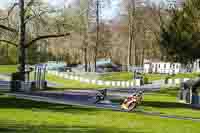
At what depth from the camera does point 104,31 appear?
76438 millimetres

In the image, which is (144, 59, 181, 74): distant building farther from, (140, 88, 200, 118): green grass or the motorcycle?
the motorcycle

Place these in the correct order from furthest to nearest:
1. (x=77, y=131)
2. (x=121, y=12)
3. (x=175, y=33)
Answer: (x=121, y=12) → (x=175, y=33) → (x=77, y=131)

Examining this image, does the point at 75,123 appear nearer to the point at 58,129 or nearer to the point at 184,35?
the point at 58,129

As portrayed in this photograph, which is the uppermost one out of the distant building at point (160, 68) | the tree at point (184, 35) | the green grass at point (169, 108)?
the tree at point (184, 35)

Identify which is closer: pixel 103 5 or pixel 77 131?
pixel 77 131

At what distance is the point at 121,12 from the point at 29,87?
3931 centimetres

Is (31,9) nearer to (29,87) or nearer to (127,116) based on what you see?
(29,87)

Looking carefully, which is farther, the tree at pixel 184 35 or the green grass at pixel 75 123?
the tree at pixel 184 35

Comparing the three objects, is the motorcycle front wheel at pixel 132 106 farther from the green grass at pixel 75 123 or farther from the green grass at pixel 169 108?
the green grass at pixel 75 123

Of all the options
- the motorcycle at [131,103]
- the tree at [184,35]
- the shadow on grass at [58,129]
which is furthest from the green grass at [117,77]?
the shadow on grass at [58,129]

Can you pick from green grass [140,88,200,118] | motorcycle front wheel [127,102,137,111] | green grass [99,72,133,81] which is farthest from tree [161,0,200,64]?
green grass [99,72,133,81]

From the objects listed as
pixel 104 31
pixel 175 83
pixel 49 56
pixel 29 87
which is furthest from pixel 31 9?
pixel 49 56

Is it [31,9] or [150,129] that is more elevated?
[31,9]

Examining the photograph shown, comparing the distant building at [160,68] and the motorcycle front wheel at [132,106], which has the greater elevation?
the distant building at [160,68]
